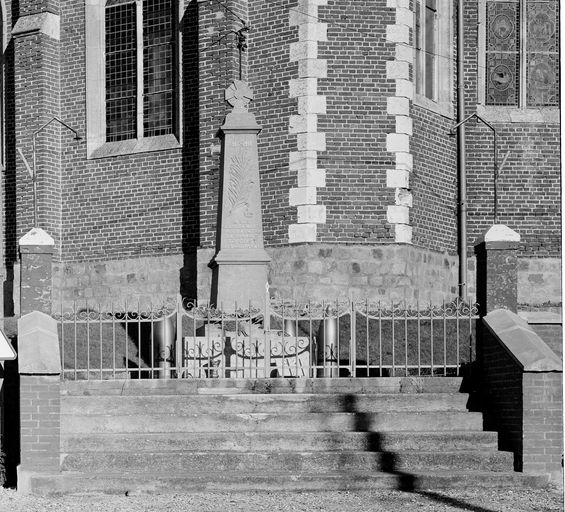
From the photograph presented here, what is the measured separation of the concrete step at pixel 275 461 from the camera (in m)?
12.8

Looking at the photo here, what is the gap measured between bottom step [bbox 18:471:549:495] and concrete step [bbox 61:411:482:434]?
0.96 meters

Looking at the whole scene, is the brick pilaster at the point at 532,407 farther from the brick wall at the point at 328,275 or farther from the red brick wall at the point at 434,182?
the red brick wall at the point at 434,182

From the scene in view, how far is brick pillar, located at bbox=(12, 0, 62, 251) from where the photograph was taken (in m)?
23.3

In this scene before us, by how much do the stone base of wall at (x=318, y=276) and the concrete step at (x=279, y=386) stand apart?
230 inches

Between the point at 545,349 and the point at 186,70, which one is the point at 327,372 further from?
the point at 186,70

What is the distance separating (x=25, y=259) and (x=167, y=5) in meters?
9.93

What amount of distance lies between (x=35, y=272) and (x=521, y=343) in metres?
4.99

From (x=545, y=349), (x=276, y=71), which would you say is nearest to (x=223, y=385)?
(x=545, y=349)

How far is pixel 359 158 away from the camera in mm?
20516

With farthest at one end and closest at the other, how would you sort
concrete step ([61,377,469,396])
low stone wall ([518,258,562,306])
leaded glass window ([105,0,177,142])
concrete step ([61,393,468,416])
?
leaded glass window ([105,0,177,142]) < low stone wall ([518,258,562,306]) < concrete step ([61,377,469,396]) < concrete step ([61,393,468,416])

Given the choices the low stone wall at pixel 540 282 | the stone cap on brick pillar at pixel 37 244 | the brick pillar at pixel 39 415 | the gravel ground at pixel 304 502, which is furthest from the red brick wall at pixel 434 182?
the brick pillar at pixel 39 415

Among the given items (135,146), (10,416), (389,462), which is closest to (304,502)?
(389,462)

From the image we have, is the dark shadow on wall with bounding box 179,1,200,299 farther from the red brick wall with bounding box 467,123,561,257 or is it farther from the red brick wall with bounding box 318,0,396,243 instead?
the red brick wall with bounding box 467,123,561,257

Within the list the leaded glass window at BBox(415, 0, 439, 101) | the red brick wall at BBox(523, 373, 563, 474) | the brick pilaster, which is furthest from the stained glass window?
the red brick wall at BBox(523, 373, 563, 474)
